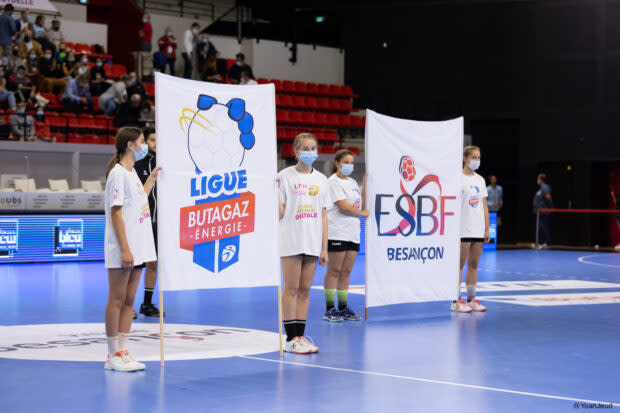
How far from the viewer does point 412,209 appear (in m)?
9.91

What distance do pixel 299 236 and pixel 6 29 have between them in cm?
1657

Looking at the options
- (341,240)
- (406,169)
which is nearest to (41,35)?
(406,169)

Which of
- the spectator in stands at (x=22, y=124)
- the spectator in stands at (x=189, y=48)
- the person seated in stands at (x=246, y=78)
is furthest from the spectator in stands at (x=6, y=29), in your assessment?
the person seated in stands at (x=246, y=78)

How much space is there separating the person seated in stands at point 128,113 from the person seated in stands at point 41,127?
1.58 m

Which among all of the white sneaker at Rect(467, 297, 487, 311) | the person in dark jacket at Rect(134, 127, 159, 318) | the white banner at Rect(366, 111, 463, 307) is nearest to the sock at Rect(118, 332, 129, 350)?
the person in dark jacket at Rect(134, 127, 159, 318)

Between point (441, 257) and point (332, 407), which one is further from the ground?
point (441, 257)

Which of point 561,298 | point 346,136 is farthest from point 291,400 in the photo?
point 346,136

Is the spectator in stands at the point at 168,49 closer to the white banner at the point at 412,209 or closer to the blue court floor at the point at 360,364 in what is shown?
the blue court floor at the point at 360,364

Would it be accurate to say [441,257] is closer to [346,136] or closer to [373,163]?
[373,163]

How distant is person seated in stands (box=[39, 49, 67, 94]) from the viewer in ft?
70.3

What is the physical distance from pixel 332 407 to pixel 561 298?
7.14 metres

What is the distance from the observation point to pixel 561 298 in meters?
11.5

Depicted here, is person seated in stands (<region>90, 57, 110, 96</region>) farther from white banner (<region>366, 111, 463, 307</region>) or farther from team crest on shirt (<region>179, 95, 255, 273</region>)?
team crest on shirt (<region>179, 95, 255, 273</region>)

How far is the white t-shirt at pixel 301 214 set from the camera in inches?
281
